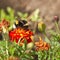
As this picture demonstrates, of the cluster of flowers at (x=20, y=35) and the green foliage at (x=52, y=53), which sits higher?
the cluster of flowers at (x=20, y=35)

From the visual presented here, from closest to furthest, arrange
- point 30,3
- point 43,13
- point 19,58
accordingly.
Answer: point 19,58, point 43,13, point 30,3

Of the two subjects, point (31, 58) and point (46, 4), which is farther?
point (46, 4)

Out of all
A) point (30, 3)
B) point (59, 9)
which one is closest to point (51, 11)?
point (59, 9)

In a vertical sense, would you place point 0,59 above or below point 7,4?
below

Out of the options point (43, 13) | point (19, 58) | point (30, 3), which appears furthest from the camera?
point (30, 3)

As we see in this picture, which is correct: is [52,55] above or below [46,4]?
below

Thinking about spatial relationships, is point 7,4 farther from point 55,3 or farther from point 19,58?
point 19,58

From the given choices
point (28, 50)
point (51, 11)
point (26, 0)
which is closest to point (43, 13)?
point (51, 11)

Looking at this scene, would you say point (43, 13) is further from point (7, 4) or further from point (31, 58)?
point (31, 58)

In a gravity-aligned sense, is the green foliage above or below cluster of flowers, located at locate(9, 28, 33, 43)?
below
